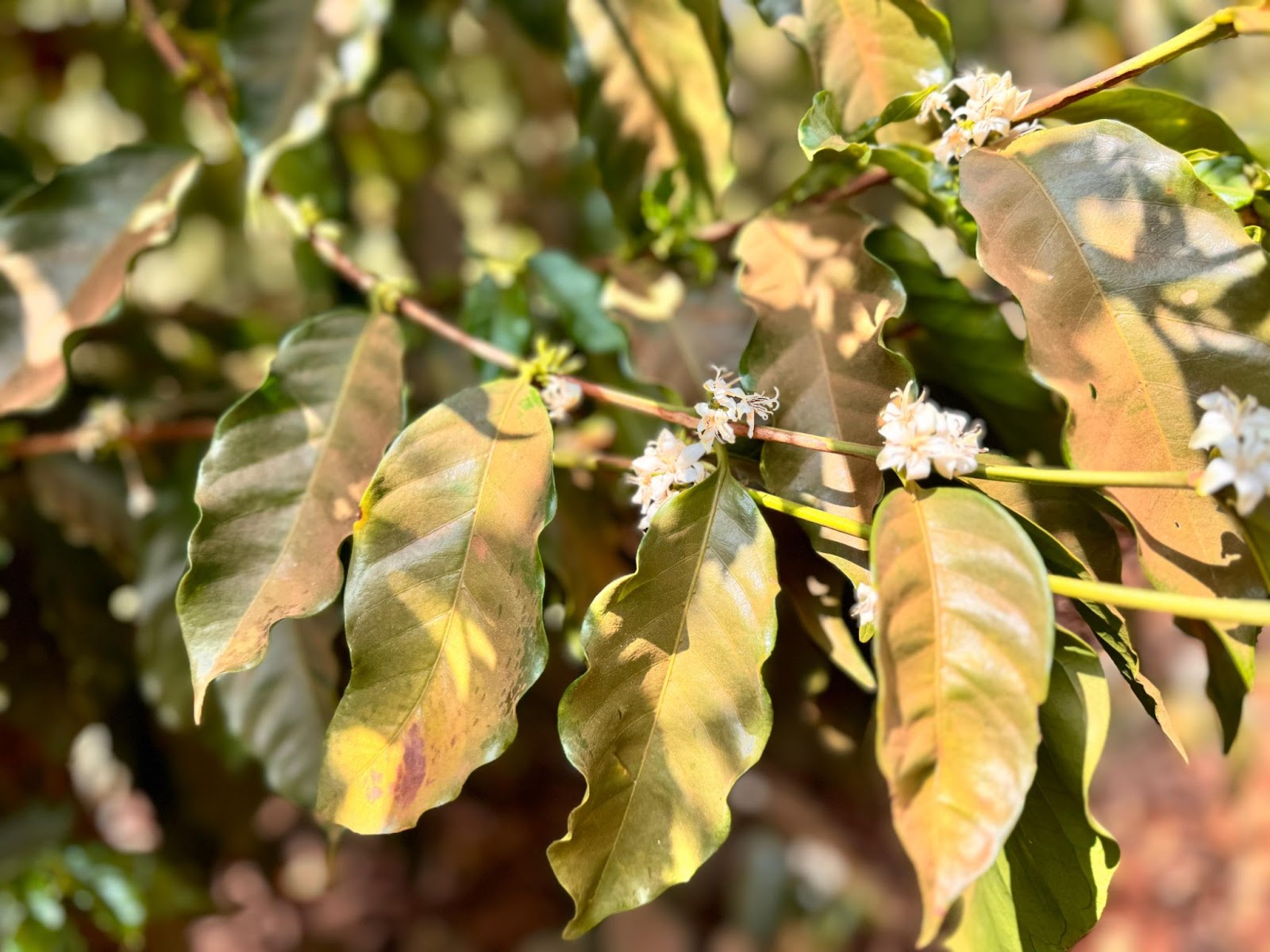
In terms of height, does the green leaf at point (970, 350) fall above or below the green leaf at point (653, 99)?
below

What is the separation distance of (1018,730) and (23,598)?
0.84 metres

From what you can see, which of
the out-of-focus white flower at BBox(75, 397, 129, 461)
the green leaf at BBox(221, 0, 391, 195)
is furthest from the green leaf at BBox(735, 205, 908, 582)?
the out-of-focus white flower at BBox(75, 397, 129, 461)

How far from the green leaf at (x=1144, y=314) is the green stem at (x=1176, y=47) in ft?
0.08

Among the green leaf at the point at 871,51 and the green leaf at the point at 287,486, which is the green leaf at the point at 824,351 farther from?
the green leaf at the point at 287,486

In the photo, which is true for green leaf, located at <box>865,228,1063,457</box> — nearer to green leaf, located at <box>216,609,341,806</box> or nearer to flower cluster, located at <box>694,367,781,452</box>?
flower cluster, located at <box>694,367,781,452</box>

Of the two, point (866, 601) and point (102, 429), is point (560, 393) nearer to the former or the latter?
point (866, 601)

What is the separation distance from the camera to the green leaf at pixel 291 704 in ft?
1.91

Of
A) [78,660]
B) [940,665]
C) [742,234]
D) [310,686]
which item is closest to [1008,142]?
[742,234]

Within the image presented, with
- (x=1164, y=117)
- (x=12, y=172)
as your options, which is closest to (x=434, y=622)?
(x=1164, y=117)

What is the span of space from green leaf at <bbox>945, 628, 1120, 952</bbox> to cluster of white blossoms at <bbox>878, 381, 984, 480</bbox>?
9cm

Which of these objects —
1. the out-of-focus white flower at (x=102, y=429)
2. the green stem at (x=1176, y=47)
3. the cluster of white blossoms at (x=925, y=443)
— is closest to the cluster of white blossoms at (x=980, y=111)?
the green stem at (x=1176, y=47)

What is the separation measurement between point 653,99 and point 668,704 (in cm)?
43

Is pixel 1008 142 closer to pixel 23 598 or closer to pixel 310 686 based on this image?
pixel 310 686

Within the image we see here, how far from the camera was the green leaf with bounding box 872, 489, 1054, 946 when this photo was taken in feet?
0.97
